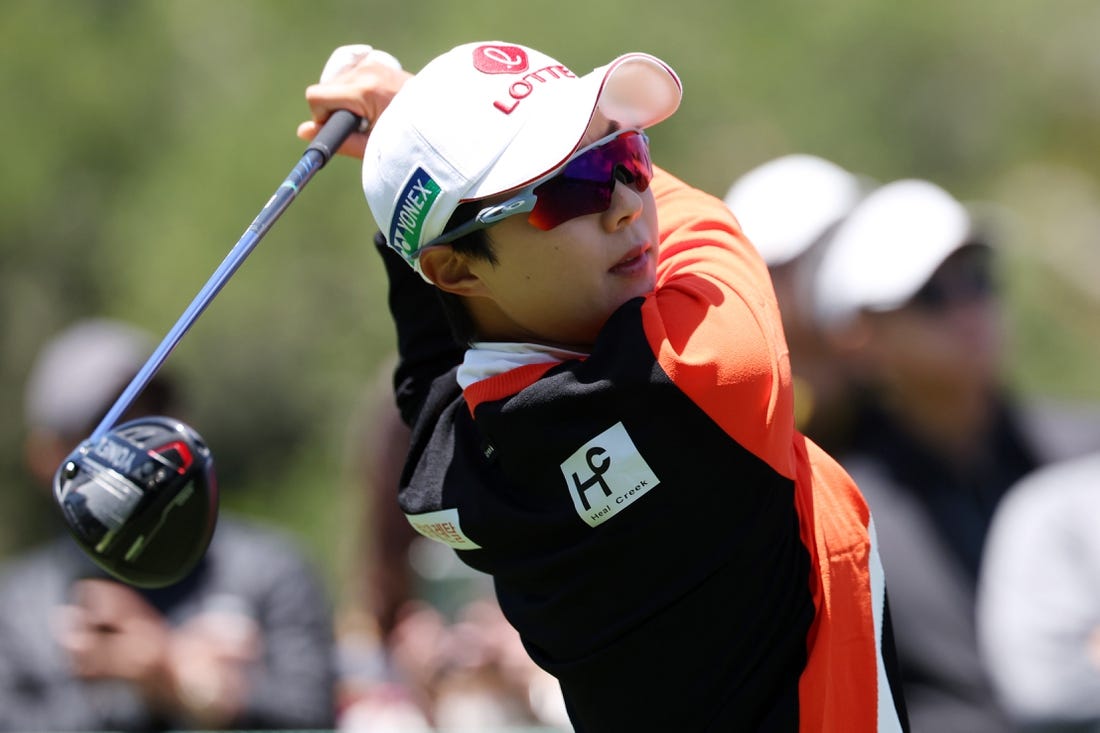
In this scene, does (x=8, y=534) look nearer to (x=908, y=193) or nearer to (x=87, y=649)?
(x=87, y=649)

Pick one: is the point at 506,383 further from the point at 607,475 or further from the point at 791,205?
the point at 791,205

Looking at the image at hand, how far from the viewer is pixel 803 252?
14.5 feet

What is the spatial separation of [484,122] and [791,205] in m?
2.46

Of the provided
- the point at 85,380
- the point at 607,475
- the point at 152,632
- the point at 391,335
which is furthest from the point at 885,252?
the point at 391,335

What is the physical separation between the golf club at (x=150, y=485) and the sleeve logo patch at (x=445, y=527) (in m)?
0.39

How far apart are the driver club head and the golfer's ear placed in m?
0.55

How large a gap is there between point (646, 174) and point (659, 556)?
580 mm

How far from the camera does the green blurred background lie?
54.4 ft

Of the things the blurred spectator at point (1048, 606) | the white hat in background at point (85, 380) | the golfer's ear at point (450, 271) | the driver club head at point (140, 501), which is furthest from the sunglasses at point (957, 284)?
the white hat in background at point (85, 380)

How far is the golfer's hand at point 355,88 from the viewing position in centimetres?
268

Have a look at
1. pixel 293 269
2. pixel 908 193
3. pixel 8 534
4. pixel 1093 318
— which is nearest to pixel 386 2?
pixel 293 269

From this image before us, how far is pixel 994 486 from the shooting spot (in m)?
4.19

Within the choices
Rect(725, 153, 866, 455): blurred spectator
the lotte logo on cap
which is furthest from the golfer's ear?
Rect(725, 153, 866, 455): blurred spectator

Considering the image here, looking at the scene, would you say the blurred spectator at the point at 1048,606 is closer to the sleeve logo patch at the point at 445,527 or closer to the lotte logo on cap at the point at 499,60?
the sleeve logo patch at the point at 445,527
